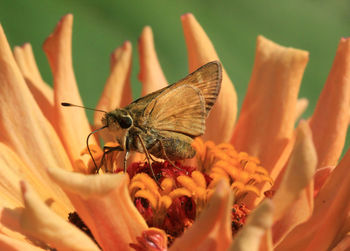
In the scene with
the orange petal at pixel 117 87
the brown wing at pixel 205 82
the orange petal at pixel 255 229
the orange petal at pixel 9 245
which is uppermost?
the orange petal at pixel 117 87

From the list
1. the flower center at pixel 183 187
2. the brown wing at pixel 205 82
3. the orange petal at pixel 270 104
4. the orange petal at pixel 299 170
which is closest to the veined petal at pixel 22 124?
the flower center at pixel 183 187

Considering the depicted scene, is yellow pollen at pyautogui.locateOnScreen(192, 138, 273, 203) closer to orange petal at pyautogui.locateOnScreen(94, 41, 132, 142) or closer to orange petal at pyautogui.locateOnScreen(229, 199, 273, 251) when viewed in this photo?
orange petal at pyautogui.locateOnScreen(94, 41, 132, 142)

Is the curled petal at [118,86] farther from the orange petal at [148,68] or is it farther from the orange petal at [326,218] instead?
the orange petal at [326,218]

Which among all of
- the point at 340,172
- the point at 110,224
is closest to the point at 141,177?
the point at 110,224

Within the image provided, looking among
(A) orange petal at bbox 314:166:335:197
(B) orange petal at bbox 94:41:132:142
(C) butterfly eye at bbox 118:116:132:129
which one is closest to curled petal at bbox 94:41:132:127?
(B) orange petal at bbox 94:41:132:142

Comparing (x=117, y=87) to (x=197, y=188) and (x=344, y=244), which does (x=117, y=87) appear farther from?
(x=344, y=244)

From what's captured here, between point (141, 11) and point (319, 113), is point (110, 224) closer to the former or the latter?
point (319, 113)
